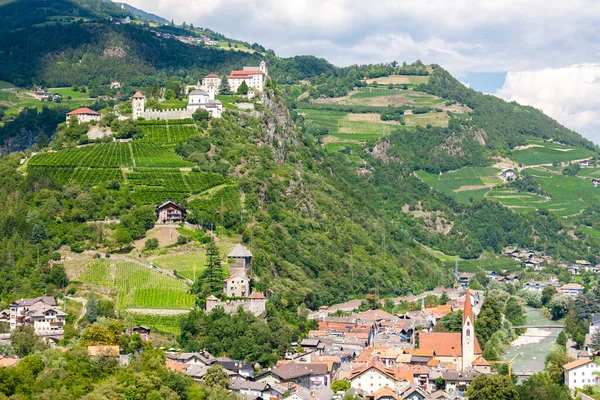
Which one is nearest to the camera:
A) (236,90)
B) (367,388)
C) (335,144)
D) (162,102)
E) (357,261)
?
(367,388)

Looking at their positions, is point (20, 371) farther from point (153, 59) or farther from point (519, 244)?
point (153, 59)

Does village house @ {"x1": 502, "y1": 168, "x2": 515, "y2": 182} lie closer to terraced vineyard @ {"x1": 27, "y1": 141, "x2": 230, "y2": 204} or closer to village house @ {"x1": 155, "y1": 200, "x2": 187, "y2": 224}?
terraced vineyard @ {"x1": 27, "y1": 141, "x2": 230, "y2": 204}

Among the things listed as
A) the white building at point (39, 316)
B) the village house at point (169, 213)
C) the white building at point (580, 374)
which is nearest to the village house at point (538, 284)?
the village house at point (169, 213)

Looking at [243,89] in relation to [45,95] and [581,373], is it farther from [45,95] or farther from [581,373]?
[581,373]

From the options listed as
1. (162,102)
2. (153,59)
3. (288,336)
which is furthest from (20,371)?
(153,59)

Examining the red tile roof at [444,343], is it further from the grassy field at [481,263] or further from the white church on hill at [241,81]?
the grassy field at [481,263]

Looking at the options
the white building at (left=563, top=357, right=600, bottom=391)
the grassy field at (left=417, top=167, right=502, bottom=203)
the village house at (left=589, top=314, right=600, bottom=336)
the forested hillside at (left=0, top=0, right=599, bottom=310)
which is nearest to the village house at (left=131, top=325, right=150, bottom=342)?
the forested hillside at (left=0, top=0, right=599, bottom=310)

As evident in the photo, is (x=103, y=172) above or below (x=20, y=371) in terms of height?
above
